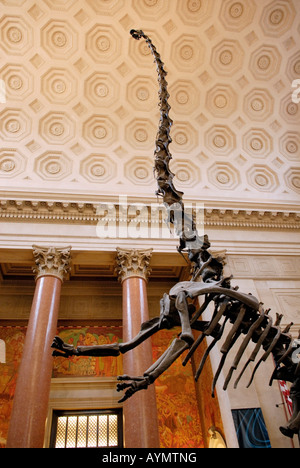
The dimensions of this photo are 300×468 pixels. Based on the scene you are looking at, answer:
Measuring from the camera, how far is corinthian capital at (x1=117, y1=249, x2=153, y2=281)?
304 inches

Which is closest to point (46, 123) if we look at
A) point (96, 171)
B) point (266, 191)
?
point (96, 171)

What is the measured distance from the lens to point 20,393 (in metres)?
5.66

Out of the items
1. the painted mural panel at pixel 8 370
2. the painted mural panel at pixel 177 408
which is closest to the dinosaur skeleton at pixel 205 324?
the painted mural panel at pixel 177 408

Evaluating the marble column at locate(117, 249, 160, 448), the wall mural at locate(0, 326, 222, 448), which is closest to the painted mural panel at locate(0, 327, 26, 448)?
the wall mural at locate(0, 326, 222, 448)

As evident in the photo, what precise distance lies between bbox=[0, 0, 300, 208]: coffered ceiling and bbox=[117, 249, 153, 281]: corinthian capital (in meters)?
1.76

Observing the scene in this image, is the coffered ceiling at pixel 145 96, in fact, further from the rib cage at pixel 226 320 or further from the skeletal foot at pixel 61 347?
the skeletal foot at pixel 61 347

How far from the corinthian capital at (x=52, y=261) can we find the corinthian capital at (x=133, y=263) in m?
1.17

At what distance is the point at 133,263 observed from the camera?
25.7 feet

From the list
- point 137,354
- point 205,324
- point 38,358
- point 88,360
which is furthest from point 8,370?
point 205,324

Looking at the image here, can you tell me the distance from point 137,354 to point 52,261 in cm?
→ 276

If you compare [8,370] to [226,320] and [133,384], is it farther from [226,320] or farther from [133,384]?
[133,384]

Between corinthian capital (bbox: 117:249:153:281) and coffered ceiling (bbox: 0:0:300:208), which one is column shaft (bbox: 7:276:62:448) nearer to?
corinthian capital (bbox: 117:249:153:281)

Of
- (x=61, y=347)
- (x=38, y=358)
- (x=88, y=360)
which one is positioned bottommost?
(x=61, y=347)

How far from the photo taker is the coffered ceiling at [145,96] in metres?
9.41
